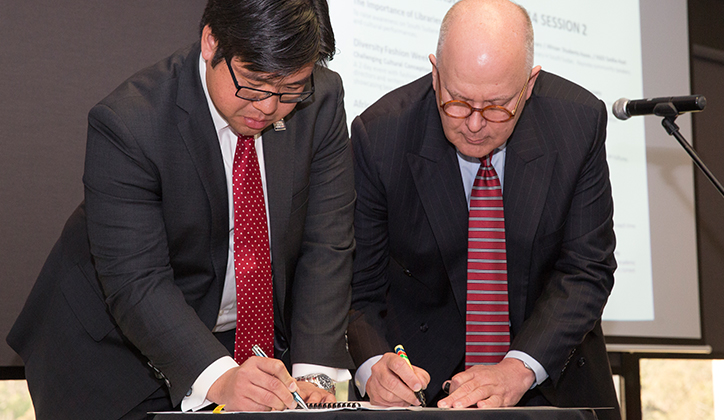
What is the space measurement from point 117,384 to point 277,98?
31.3 inches

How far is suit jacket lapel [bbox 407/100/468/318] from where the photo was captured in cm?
199

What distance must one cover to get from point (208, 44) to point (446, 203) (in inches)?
31.9

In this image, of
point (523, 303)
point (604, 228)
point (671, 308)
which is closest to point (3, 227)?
point (523, 303)

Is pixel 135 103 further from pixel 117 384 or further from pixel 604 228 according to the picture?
pixel 604 228

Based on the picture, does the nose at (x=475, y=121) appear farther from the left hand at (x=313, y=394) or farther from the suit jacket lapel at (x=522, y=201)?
the left hand at (x=313, y=394)

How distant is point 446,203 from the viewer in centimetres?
200

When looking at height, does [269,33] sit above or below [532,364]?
above

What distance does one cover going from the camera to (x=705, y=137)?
4008mm

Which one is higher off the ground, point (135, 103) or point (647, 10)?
point (647, 10)

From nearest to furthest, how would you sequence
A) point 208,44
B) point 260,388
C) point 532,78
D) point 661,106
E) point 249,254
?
point 260,388 → point 208,44 → point 249,254 → point 532,78 → point 661,106

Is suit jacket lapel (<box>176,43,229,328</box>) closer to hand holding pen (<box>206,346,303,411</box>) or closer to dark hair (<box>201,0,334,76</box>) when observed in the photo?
dark hair (<box>201,0,334,76</box>)

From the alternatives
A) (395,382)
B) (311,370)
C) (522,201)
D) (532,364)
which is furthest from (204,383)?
(522,201)

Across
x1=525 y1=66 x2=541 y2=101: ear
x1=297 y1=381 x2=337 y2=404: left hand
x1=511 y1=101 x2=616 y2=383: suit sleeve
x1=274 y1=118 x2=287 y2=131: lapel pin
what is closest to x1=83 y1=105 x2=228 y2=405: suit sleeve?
x1=297 y1=381 x2=337 y2=404: left hand

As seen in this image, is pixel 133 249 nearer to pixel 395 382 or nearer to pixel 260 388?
pixel 260 388
